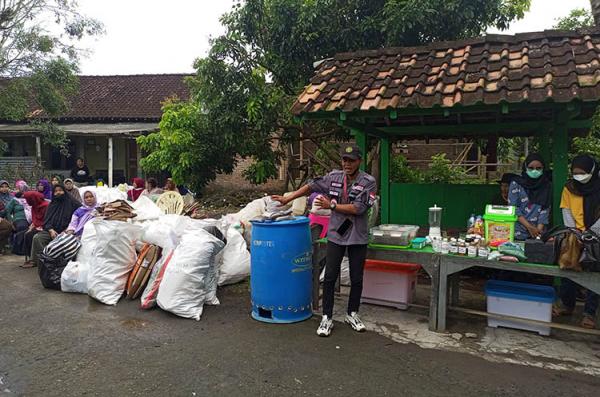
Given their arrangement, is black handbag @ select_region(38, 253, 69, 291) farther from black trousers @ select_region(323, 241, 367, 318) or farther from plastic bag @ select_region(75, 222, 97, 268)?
black trousers @ select_region(323, 241, 367, 318)

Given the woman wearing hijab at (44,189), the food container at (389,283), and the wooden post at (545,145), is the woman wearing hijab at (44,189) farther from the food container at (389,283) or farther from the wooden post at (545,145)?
the wooden post at (545,145)

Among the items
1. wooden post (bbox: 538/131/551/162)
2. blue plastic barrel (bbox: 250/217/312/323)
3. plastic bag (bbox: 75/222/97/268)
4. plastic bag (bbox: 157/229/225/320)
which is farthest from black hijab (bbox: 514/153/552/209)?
plastic bag (bbox: 75/222/97/268)

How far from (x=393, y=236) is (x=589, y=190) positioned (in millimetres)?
1764

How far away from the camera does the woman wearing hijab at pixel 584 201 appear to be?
394cm

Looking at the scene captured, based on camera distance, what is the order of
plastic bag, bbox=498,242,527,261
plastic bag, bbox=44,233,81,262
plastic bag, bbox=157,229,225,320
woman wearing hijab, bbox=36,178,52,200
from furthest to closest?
1. woman wearing hijab, bbox=36,178,52,200
2. plastic bag, bbox=44,233,81,262
3. plastic bag, bbox=157,229,225,320
4. plastic bag, bbox=498,242,527,261

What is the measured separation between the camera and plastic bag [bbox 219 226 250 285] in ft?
18.4

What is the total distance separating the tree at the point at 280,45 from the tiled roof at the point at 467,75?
2.02 meters

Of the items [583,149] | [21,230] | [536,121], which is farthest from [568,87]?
[21,230]

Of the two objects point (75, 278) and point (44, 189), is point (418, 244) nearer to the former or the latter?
point (75, 278)

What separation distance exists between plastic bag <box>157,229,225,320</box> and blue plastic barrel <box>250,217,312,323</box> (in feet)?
2.11

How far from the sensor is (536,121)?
5340 mm

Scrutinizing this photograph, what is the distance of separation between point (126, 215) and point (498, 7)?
21.4 ft

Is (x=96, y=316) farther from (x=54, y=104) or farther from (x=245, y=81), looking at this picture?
(x=54, y=104)

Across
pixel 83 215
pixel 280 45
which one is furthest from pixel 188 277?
pixel 280 45
